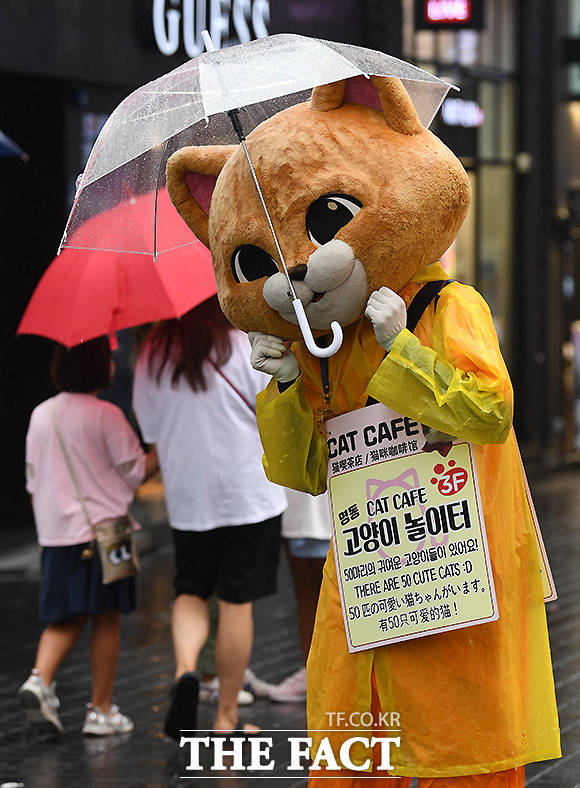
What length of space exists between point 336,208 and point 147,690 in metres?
3.84

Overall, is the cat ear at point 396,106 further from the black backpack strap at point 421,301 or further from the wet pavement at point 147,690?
the wet pavement at point 147,690

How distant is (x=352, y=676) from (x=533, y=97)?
637 inches

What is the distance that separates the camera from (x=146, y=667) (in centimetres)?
740

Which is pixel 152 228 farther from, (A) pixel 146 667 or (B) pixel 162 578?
(B) pixel 162 578

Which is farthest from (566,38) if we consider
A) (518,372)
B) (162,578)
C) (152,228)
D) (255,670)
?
(152,228)

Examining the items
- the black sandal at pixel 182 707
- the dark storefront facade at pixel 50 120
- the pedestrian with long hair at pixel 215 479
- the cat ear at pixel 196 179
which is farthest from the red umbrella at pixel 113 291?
the dark storefront facade at pixel 50 120

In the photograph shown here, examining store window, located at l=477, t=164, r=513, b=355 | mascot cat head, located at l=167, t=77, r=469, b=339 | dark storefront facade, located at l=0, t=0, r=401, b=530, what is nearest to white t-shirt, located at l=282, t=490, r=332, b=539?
mascot cat head, located at l=167, t=77, r=469, b=339

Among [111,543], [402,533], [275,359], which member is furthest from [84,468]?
[402,533]

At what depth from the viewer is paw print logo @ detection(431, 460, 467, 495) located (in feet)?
11.8

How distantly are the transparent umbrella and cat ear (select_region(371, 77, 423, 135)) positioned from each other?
0.13ft

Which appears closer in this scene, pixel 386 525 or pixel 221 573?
pixel 386 525

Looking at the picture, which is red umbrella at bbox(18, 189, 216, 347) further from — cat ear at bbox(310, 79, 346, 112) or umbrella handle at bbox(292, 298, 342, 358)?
umbrella handle at bbox(292, 298, 342, 358)

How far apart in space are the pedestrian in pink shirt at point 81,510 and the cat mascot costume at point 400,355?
2.50 meters

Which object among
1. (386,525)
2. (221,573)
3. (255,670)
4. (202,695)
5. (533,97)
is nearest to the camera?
(386,525)
